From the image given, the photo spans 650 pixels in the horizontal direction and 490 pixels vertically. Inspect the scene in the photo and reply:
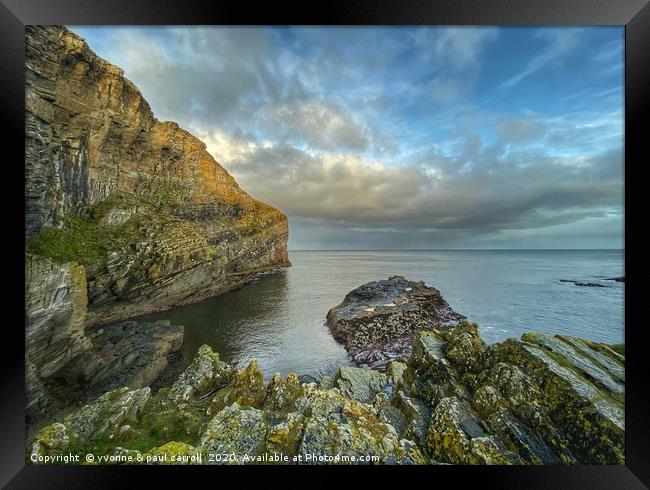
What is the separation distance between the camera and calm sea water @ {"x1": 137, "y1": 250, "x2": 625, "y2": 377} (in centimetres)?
312

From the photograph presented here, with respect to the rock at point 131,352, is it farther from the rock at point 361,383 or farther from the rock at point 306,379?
the rock at point 361,383

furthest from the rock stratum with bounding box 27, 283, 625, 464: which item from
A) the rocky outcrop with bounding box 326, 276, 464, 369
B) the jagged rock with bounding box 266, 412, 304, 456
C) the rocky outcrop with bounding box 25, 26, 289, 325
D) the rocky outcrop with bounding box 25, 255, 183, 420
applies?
the rocky outcrop with bounding box 25, 26, 289, 325

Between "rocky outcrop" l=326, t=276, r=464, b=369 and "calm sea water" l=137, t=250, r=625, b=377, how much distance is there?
228mm

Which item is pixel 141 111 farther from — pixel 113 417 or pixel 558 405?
pixel 558 405

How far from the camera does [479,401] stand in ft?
8.32

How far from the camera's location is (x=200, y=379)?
3256mm

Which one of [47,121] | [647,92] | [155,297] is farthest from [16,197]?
[647,92]

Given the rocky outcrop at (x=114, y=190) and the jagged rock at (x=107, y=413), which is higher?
the rocky outcrop at (x=114, y=190)

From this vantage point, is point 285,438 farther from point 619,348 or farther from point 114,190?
point 114,190

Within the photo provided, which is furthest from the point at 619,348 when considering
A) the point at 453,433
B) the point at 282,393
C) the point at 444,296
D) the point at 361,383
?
the point at 282,393
